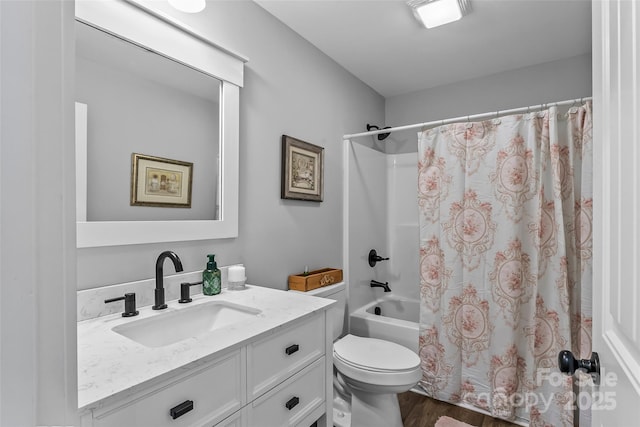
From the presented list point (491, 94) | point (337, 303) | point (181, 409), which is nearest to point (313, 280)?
point (337, 303)

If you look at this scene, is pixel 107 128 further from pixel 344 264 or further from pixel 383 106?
pixel 383 106

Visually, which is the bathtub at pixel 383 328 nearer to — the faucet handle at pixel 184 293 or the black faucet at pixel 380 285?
the black faucet at pixel 380 285

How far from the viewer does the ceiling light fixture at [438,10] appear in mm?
1752

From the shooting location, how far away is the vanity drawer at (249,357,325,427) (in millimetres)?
1041

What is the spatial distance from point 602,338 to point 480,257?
1427 mm

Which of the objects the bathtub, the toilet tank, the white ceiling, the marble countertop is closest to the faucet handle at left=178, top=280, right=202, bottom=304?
the marble countertop

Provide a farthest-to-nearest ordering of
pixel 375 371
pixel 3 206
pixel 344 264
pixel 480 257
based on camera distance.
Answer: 1. pixel 344 264
2. pixel 480 257
3. pixel 375 371
4. pixel 3 206

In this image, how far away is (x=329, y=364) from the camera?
1.35 metres

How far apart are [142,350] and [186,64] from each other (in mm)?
1175

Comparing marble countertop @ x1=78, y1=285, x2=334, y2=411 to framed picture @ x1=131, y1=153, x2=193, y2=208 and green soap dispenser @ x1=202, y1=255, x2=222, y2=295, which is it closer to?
green soap dispenser @ x1=202, y1=255, x2=222, y2=295

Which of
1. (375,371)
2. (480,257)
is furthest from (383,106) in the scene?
(375,371)

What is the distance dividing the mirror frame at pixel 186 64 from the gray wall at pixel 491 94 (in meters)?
1.86

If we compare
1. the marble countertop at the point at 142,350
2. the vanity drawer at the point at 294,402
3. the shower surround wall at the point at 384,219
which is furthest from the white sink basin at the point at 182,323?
the shower surround wall at the point at 384,219

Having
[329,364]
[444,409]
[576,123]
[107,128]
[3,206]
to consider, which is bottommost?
[444,409]
